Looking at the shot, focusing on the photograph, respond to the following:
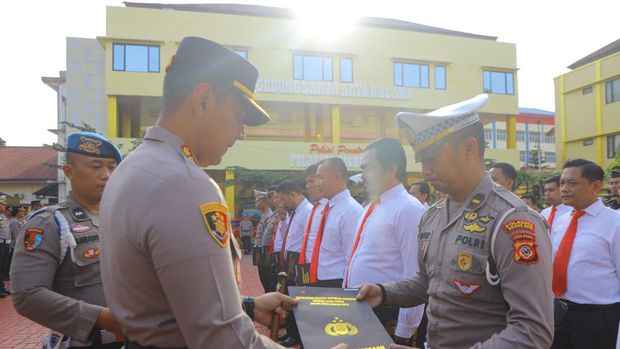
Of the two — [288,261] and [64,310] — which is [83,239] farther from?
[288,261]

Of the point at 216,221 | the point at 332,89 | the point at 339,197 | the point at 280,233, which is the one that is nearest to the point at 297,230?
the point at 280,233

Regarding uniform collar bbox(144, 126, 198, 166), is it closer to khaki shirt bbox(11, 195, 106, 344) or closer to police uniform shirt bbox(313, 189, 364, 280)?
khaki shirt bbox(11, 195, 106, 344)

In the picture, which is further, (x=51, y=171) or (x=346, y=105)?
(x=51, y=171)

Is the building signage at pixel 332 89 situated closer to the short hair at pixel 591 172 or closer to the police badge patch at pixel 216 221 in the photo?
the short hair at pixel 591 172

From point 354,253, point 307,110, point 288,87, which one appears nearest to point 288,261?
point 354,253

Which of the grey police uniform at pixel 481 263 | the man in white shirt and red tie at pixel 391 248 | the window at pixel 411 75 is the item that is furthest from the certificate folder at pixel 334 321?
the window at pixel 411 75

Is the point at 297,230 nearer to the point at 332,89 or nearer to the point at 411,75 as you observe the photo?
the point at 332,89

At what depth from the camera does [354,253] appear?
3.95 metres

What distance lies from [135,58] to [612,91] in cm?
2950

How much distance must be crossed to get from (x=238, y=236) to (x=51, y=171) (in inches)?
749

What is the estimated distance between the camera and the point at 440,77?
92.2 ft

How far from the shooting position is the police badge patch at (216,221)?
1388mm

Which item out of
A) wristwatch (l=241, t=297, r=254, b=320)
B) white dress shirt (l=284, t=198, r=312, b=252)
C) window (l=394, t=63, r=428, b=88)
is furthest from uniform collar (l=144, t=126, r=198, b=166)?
window (l=394, t=63, r=428, b=88)

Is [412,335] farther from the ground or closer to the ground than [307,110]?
closer to the ground
